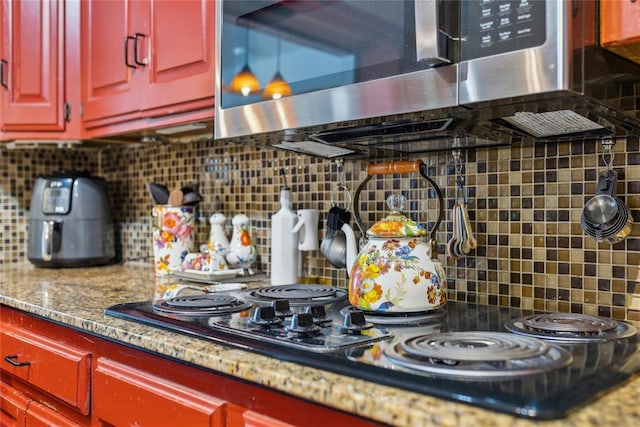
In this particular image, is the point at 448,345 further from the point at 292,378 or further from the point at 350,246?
the point at 350,246

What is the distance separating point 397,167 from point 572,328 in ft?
1.52

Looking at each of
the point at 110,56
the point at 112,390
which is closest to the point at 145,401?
the point at 112,390

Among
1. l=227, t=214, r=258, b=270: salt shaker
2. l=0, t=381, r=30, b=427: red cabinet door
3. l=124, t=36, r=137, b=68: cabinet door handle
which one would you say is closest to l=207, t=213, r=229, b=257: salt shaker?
l=227, t=214, r=258, b=270: salt shaker

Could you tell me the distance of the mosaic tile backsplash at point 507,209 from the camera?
115 centimetres

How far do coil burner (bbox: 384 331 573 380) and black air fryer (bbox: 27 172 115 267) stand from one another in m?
1.61

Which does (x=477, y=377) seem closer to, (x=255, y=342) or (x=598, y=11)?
(x=255, y=342)

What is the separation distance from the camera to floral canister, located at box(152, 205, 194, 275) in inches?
76.7

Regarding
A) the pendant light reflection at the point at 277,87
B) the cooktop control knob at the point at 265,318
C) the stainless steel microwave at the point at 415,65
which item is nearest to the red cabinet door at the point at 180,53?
the stainless steel microwave at the point at 415,65

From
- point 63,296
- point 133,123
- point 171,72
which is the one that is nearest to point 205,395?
point 63,296

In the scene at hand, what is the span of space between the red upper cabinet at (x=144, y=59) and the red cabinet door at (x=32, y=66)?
111 mm

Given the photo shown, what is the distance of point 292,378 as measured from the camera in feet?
2.63

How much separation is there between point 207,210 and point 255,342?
1.17m

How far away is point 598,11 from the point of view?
88 cm

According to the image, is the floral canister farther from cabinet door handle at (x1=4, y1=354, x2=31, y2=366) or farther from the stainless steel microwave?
the stainless steel microwave
